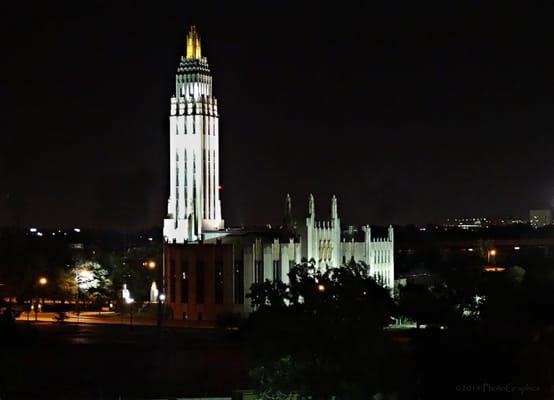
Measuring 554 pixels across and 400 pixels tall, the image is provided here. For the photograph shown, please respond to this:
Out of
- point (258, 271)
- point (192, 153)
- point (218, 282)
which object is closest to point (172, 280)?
point (218, 282)

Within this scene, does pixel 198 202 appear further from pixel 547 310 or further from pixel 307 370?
pixel 307 370

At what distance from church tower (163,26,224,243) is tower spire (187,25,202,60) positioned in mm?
508

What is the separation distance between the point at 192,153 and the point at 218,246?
1053 inches

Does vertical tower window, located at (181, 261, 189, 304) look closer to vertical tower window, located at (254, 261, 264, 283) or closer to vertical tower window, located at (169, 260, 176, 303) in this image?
vertical tower window, located at (169, 260, 176, 303)

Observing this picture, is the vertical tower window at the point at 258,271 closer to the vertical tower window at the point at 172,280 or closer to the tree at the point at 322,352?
the vertical tower window at the point at 172,280

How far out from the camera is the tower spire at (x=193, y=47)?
126062 millimetres

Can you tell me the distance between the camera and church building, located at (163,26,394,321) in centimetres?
9775

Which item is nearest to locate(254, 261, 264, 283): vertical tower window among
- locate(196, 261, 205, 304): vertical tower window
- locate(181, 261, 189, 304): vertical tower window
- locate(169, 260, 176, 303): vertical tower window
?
locate(196, 261, 205, 304): vertical tower window

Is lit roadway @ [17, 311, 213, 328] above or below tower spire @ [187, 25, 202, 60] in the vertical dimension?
below

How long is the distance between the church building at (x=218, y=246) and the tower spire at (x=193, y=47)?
4.30 m

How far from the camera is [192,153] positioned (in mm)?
123750

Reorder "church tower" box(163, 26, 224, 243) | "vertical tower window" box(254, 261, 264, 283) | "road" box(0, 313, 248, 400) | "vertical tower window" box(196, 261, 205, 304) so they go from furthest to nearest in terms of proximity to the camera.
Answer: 1. "church tower" box(163, 26, 224, 243)
2. "vertical tower window" box(196, 261, 205, 304)
3. "vertical tower window" box(254, 261, 264, 283)
4. "road" box(0, 313, 248, 400)

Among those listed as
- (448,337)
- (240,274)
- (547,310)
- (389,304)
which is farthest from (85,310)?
(448,337)

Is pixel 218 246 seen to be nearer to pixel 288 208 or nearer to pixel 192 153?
pixel 288 208
